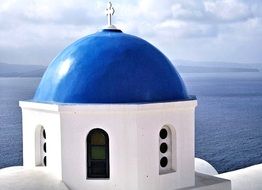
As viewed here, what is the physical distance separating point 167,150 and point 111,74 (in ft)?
5.99

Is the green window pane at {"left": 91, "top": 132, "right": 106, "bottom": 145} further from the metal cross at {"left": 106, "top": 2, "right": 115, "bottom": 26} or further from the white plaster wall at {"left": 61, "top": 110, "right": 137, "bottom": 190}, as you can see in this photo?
the metal cross at {"left": 106, "top": 2, "right": 115, "bottom": 26}

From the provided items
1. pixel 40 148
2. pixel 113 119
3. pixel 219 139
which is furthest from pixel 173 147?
pixel 219 139

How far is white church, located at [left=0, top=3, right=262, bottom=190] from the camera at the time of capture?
768 centimetres

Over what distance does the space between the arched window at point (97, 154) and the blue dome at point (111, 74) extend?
63 centimetres

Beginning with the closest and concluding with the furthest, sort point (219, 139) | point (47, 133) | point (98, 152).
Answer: point (98, 152)
point (47, 133)
point (219, 139)

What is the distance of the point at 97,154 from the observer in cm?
786

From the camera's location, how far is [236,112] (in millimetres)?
59188

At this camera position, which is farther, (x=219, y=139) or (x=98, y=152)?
(x=219, y=139)

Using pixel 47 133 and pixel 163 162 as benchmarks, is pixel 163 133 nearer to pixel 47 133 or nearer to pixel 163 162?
pixel 163 162

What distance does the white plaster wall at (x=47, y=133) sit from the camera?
785cm

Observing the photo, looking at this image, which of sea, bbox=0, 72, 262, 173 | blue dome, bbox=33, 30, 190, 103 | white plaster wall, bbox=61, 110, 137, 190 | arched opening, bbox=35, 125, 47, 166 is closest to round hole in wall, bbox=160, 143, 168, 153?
white plaster wall, bbox=61, 110, 137, 190

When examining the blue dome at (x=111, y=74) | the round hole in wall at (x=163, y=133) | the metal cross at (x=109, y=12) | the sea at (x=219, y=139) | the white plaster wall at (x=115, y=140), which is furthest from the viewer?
the sea at (x=219, y=139)

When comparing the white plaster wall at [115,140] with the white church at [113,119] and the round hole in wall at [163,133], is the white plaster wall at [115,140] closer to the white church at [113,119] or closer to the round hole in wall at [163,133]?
the white church at [113,119]

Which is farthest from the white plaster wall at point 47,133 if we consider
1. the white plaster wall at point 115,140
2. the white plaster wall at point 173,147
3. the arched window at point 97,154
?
the white plaster wall at point 173,147
